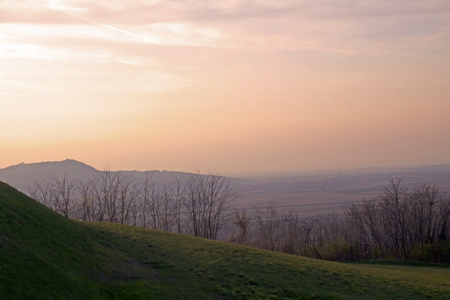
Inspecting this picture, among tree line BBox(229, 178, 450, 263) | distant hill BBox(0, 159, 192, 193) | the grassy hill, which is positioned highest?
distant hill BBox(0, 159, 192, 193)

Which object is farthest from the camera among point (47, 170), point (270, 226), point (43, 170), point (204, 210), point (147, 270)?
point (43, 170)

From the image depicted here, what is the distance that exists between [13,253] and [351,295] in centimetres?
1197

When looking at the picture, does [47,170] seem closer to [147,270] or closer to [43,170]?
[43,170]

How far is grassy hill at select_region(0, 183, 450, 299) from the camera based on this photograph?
31.8 feet

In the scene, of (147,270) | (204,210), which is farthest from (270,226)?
(147,270)

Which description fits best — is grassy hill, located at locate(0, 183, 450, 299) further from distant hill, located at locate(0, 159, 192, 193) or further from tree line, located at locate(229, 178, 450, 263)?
distant hill, located at locate(0, 159, 192, 193)

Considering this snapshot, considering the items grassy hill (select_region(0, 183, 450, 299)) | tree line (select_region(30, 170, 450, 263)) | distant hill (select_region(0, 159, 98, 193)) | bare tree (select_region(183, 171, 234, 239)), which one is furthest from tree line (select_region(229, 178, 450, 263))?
distant hill (select_region(0, 159, 98, 193))

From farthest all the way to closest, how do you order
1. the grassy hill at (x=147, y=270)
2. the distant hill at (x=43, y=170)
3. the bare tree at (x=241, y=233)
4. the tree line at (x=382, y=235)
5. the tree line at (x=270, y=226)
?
the distant hill at (x=43, y=170) < the bare tree at (x=241, y=233) < the tree line at (x=270, y=226) < the tree line at (x=382, y=235) < the grassy hill at (x=147, y=270)

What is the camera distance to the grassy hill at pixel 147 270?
382 inches

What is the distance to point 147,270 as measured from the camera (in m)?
13.8

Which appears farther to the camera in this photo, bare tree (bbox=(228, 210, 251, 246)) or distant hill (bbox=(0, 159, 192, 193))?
distant hill (bbox=(0, 159, 192, 193))

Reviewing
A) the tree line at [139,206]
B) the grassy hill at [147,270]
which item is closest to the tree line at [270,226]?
the tree line at [139,206]

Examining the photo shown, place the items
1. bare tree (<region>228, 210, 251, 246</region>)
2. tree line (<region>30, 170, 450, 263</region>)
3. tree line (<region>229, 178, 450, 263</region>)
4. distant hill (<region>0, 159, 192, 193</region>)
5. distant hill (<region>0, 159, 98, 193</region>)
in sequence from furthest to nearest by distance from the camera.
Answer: distant hill (<region>0, 159, 98, 193</region>), distant hill (<region>0, 159, 192, 193</region>), bare tree (<region>228, 210, 251, 246</region>), tree line (<region>30, 170, 450, 263</region>), tree line (<region>229, 178, 450, 263</region>)

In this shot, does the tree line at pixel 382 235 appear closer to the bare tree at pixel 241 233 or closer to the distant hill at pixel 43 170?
the bare tree at pixel 241 233
